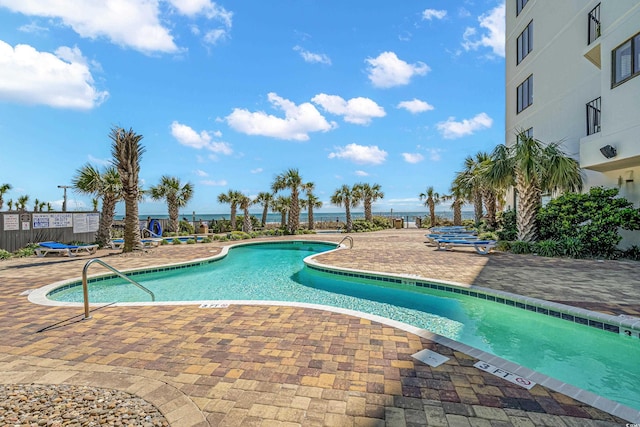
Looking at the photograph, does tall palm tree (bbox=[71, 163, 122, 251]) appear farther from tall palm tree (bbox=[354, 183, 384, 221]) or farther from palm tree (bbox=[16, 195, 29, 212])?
palm tree (bbox=[16, 195, 29, 212])

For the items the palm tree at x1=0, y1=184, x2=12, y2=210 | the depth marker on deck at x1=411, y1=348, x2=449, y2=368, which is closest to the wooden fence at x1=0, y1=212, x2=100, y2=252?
the depth marker on deck at x1=411, y1=348, x2=449, y2=368

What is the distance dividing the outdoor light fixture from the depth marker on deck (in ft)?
30.5

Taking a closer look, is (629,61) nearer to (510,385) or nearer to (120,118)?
(510,385)

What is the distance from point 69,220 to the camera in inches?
547

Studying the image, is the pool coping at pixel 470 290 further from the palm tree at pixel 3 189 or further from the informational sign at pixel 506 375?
the palm tree at pixel 3 189

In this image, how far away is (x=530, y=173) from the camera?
10.7m

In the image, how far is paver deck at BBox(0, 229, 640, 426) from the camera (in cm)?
230

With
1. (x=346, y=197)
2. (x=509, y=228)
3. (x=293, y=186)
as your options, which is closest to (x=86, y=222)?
(x=293, y=186)

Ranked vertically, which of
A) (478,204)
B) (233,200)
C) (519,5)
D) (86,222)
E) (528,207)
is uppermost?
(519,5)

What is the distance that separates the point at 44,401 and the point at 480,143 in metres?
23.2

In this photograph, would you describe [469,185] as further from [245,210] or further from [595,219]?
[245,210]

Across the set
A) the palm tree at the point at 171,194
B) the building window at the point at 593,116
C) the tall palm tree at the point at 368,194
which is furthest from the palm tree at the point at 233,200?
the building window at the point at 593,116

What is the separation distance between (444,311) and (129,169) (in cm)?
1245

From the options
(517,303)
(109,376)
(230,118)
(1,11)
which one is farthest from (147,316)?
(230,118)
